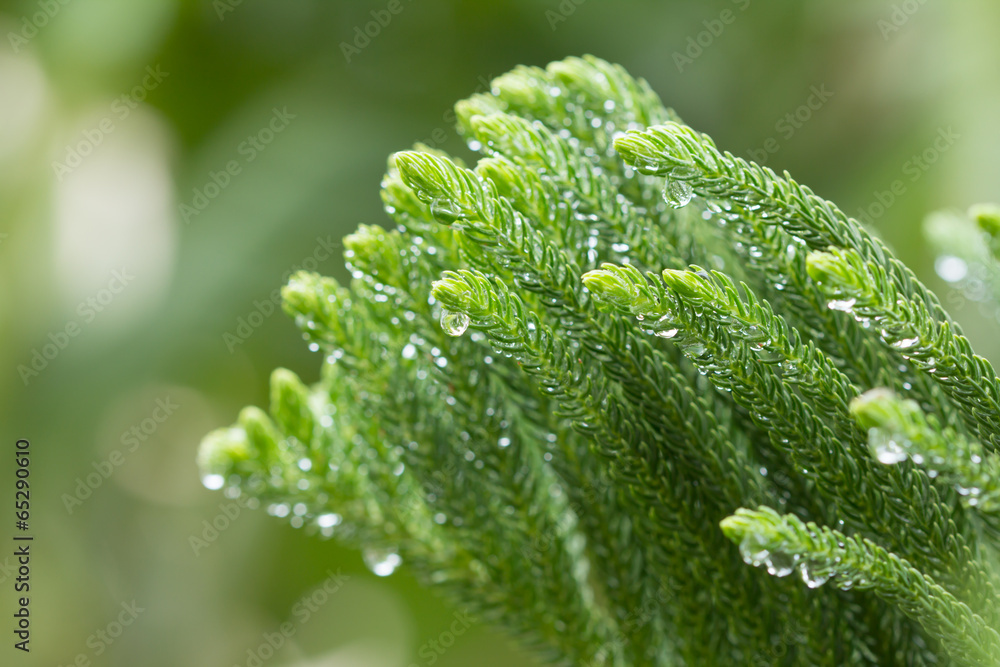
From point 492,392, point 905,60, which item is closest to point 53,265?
point 492,392

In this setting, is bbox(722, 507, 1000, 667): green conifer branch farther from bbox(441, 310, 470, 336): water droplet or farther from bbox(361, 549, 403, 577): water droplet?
bbox(361, 549, 403, 577): water droplet

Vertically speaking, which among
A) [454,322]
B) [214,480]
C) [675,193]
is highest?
[675,193]

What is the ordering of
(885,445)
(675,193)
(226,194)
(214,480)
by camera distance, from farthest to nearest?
(226,194), (214,480), (675,193), (885,445)

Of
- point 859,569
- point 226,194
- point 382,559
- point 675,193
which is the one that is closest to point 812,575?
point 859,569

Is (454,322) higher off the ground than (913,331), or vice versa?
(913,331)

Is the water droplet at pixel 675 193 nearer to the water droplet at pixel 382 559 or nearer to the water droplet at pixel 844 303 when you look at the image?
the water droplet at pixel 844 303

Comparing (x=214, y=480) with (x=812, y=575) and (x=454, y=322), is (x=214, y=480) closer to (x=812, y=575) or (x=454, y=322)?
(x=454, y=322)

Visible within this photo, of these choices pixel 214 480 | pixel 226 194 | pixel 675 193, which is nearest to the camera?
pixel 675 193

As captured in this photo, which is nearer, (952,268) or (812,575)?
(812,575)

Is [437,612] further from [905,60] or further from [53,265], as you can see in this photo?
[905,60]

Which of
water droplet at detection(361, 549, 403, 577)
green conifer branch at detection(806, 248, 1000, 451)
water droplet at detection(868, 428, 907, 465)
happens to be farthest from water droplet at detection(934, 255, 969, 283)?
water droplet at detection(361, 549, 403, 577)
